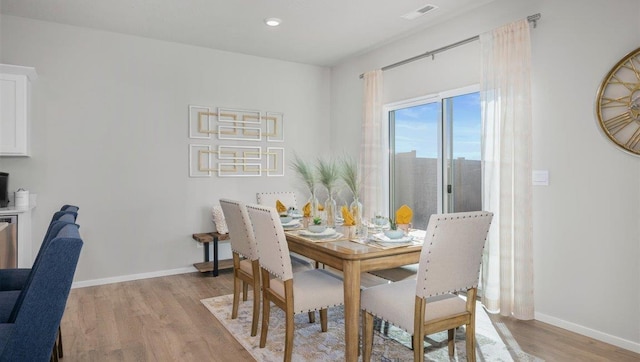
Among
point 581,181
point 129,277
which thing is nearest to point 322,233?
point 581,181

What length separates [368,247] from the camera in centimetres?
242

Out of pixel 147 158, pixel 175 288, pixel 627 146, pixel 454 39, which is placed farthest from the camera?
pixel 147 158

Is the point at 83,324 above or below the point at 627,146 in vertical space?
below

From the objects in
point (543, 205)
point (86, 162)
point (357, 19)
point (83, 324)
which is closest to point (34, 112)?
point (86, 162)

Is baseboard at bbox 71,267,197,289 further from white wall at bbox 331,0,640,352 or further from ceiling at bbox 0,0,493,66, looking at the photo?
white wall at bbox 331,0,640,352

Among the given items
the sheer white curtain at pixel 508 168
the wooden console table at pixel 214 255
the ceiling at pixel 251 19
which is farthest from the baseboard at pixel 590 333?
the wooden console table at pixel 214 255

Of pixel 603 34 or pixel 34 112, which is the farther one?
pixel 34 112

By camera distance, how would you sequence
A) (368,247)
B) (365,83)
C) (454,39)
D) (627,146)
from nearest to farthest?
(368,247) < (627,146) < (454,39) < (365,83)

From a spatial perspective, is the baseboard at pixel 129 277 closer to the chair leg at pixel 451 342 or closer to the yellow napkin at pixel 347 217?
the yellow napkin at pixel 347 217

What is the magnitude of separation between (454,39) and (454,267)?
259 cm

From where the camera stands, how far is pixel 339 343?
2.77m

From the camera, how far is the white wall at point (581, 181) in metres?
2.69

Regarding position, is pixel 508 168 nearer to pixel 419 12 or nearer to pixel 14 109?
pixel 419 12

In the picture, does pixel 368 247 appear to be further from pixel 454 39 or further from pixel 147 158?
pixel 147 158
